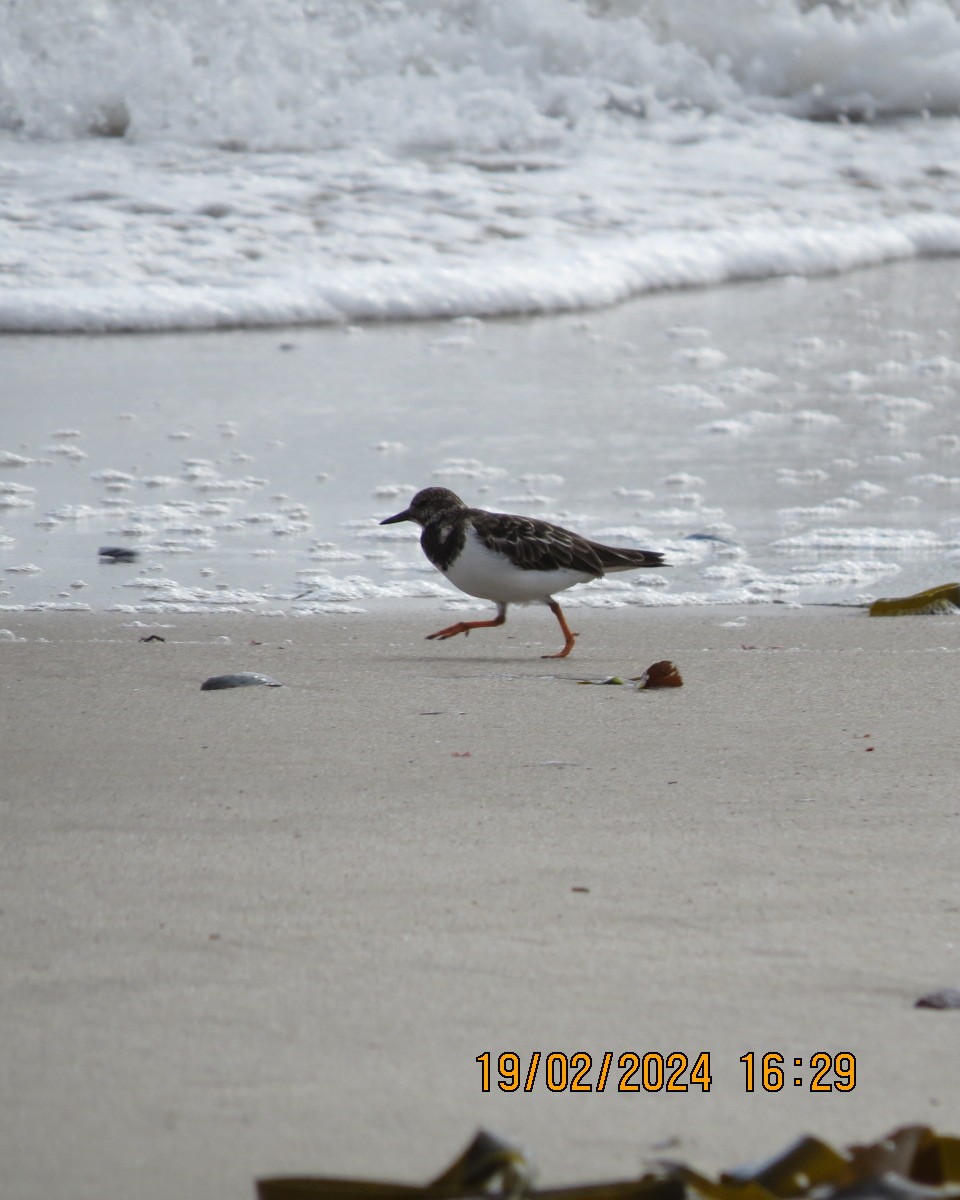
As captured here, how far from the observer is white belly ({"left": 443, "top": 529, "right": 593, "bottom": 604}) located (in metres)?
4.15

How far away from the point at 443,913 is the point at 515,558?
197 cm

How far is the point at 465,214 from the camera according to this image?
9781mm

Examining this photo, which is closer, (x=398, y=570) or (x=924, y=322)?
(x=398, y=570)

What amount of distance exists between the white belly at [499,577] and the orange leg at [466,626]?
3.1 inches

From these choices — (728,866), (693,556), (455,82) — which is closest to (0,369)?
(693,556)

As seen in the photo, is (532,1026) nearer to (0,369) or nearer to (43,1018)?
(43,1018)

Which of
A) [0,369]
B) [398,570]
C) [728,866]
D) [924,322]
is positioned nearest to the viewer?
[728,866]

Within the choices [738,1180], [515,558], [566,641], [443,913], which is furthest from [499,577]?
[738,1180]

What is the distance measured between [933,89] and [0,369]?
8.60m
